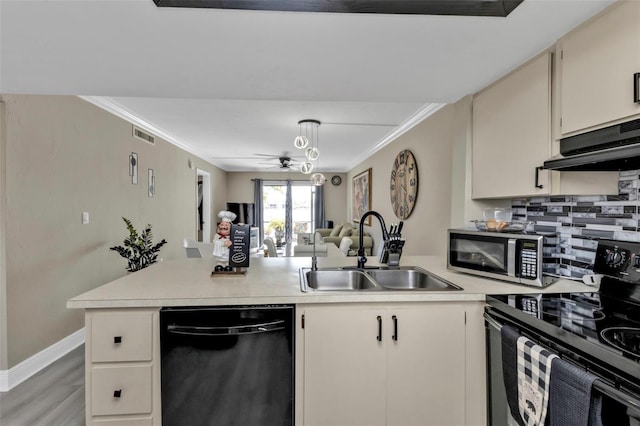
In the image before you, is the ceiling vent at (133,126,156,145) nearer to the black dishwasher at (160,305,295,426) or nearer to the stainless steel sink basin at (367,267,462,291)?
the black dishwasher at (160,305,295,426)

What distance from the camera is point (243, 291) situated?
1437 millimetres

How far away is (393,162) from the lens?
4617 millimetres

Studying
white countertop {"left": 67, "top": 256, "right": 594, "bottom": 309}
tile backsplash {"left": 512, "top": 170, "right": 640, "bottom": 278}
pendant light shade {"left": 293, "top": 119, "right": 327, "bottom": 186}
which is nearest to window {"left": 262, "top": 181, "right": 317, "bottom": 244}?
pendant light shade {"left": 293, "top": 119, "right": 327, "bottom": 186}

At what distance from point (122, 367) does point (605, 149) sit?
2.25 meters

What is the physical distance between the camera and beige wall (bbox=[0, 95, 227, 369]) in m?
2.26

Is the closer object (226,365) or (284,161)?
(226,365)

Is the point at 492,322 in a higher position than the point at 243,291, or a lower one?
lower

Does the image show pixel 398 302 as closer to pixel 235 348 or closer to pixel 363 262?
pixel 363 262

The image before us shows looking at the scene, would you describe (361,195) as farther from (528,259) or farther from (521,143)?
(528,259)

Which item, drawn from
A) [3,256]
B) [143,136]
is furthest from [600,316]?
[143,136]

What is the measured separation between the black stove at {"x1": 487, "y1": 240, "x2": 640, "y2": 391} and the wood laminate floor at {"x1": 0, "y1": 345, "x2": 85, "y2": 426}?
2555 mm

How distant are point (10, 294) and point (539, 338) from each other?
11.1 ft

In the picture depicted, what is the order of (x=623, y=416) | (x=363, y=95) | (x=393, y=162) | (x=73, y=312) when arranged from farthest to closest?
(x=393, y=162) < (x=73, y=312) < (x=363, y=95) < (x=623, y=416)

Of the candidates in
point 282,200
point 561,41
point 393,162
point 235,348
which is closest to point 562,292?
point 561,41
